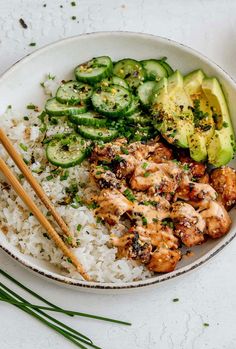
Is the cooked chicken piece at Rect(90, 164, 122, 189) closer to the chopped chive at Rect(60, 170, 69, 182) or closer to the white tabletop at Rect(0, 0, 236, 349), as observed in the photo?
the chopped chive at Rect(60, 170, 69, 182)

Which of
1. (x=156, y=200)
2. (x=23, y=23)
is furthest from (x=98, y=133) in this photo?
(x=23, y=23)

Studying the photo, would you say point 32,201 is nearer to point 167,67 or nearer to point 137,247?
point 137,247

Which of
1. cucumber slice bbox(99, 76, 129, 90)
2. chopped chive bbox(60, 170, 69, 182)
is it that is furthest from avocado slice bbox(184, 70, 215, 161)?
chopped chive bbox(60, 170, 69, 182)

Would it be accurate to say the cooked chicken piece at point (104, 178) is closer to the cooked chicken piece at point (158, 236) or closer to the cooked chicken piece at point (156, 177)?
the cooked chicken piece at point (156, 177)

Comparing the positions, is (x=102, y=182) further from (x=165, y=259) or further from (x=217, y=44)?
(x=217, y=44)

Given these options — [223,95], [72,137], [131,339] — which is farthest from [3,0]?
[131,339]

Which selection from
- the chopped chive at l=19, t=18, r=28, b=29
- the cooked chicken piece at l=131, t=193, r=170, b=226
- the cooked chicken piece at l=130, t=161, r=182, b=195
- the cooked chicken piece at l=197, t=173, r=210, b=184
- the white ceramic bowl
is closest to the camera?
the cooked chicken piece at l=131, t=193, r=170, b=226
